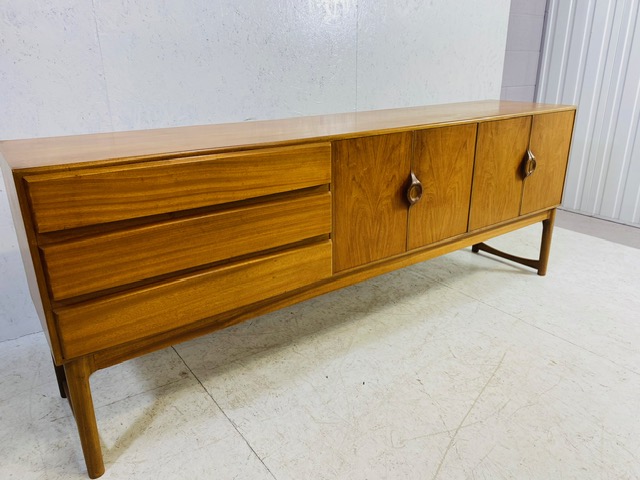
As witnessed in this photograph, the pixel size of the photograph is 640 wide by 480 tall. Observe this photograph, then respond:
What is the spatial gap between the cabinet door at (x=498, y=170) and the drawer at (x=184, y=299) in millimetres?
755

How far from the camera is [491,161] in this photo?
1939mm

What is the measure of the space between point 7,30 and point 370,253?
1.40 meters

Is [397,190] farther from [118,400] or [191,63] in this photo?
[118,400]

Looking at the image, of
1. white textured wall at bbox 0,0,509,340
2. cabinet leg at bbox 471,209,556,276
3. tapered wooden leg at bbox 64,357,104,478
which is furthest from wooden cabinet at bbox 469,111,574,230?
tapered wooden leg at bbox 64,357,104,478

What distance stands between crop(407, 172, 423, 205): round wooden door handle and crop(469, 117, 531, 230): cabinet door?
33cm

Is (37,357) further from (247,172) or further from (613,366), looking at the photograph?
(613,366)

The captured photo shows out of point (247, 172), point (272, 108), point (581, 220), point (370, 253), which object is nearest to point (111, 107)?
point (272, 108)

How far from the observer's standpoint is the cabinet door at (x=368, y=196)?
4.99ft

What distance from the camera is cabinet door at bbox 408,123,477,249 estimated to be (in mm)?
1700

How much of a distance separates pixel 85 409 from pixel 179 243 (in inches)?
18.8

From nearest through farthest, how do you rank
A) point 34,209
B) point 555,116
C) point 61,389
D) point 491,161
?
1. point 34,209
2. point 61,389
3. point 491,161
4. point 555,116

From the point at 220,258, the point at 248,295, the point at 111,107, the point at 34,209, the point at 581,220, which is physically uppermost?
the point at 111,107

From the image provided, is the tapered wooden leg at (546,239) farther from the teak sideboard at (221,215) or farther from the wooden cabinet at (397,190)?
the wooden cabinet at (397,190)

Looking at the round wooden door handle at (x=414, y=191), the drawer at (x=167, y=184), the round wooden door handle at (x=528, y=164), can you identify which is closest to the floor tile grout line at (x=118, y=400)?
the drawer at (x=167, y=184)
